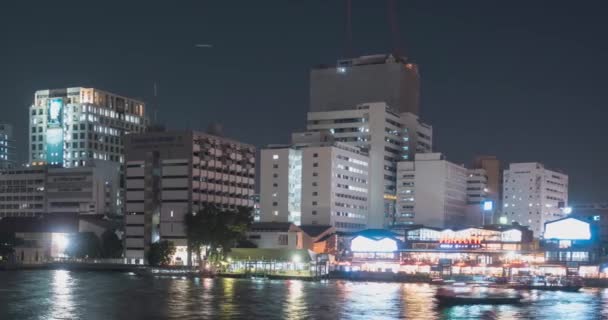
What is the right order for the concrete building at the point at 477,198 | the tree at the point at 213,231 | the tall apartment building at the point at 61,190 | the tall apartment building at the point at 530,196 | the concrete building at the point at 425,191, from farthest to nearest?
the tall apartment building at the point at 530,196, the concrete building at the point at 477,198, the concrete building at the point at 425,191, the tall apartment building at the point at 61,190, the tree at the point at 213,231

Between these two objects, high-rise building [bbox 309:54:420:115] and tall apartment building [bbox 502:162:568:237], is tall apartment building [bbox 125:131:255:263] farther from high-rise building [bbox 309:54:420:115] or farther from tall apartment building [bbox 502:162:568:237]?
tall apartment building [bbox 502:162:568:237]

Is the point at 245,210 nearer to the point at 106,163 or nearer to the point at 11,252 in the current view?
the point at 11,252

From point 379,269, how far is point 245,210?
18849 mm

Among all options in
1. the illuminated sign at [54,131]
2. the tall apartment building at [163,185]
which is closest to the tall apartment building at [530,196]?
the tall apartment building at [163,185]

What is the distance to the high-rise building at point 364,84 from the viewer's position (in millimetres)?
152500

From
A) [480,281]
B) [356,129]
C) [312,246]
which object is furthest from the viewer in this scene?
[356,129]

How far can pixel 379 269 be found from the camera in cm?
10494

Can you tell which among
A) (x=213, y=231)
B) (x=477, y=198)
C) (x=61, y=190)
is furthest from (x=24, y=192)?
(x=477, y=198)

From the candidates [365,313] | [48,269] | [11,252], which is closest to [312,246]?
[48,269]

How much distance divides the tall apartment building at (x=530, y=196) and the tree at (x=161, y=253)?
91057mm

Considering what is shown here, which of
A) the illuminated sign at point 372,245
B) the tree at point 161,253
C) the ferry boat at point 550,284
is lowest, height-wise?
the ferry boat at point 550,284

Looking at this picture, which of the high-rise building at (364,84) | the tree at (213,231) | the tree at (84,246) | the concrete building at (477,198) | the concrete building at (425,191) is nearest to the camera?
the tree at (213,231)

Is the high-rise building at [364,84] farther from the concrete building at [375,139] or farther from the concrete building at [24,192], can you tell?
the concrete building at [24,192]

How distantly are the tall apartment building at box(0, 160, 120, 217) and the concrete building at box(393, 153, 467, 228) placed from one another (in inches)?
1988
